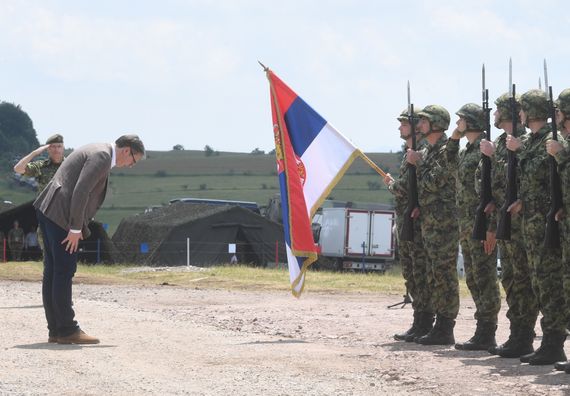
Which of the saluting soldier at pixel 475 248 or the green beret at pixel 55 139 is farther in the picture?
the green beret at pixel 55 139

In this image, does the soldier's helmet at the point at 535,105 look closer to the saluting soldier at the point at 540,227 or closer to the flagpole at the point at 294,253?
the saluting soldier at the point at 540,227

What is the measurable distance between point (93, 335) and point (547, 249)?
176 inches

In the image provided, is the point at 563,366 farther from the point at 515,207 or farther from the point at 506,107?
the point at 506,107

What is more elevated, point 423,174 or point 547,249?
point 423,174

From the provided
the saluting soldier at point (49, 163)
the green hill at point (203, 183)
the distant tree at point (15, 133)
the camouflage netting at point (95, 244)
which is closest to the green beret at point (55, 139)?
the saluting soldier at point (49, 163)

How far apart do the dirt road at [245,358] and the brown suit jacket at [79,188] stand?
1.13 m

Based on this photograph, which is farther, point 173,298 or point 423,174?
point 173,298

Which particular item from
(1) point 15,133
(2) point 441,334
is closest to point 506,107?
(2) point 441,334

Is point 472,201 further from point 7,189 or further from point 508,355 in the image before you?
point 7,189

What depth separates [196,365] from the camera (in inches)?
356

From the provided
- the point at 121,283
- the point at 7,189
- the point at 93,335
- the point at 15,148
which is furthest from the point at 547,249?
the point at 15,148

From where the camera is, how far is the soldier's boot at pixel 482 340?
10.7 m

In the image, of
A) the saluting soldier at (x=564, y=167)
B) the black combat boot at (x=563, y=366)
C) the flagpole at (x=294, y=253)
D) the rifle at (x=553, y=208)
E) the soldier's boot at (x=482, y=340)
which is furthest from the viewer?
the flagpole at (x=294, y=253)

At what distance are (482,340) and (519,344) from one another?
2.55ft
